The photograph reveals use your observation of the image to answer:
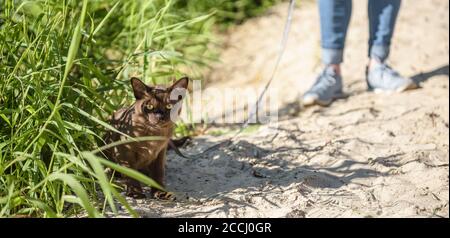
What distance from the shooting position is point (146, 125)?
2.63 meters

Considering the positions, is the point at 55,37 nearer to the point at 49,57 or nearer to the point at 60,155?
the point at 49,57

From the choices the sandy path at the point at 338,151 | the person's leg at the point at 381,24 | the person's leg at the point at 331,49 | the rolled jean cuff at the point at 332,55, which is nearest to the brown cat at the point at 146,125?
the sandy path at the point at 338,151

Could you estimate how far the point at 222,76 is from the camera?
523 cm

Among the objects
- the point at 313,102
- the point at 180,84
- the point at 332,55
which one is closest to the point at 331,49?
the point at 332,55

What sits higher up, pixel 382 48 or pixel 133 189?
pixel 382 48

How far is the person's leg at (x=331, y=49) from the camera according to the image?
3980 millimetres

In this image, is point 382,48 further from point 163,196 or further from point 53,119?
point 53,119

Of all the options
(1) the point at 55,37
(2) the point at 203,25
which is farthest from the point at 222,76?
(1) the point at 55,37

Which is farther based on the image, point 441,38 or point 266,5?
point 266,5

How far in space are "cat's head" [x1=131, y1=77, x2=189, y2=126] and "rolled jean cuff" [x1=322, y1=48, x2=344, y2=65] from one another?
1.69m

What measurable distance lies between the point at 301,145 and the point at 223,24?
256 cm

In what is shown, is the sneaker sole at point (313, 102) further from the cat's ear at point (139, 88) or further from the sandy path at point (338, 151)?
the cat's ear at point (139, 88)

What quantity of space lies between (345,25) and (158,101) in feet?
5.85

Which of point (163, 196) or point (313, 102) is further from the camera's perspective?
point (313, 102)
